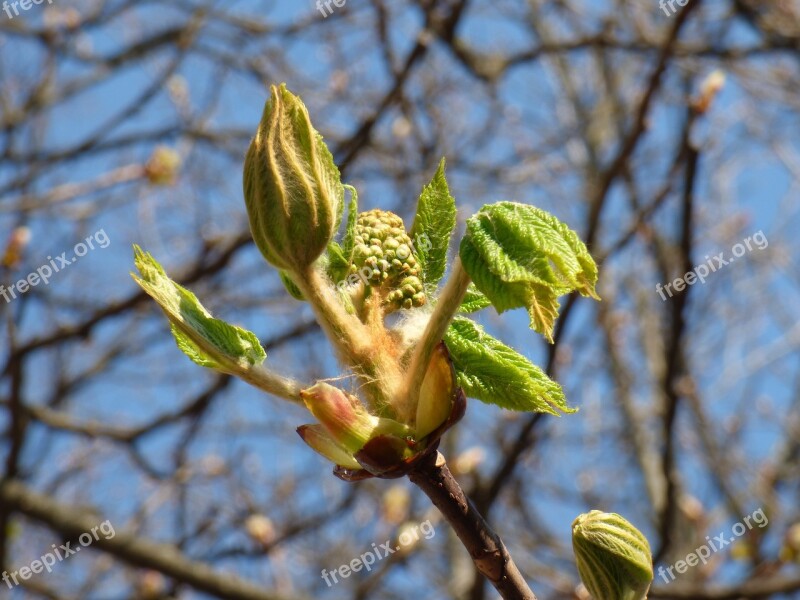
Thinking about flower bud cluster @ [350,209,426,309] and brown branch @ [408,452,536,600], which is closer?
brown branch @ [408,452,536,600]

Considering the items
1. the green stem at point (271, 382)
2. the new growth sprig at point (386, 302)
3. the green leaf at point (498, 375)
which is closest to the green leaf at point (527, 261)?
the new growth sprig at point (386, 302)

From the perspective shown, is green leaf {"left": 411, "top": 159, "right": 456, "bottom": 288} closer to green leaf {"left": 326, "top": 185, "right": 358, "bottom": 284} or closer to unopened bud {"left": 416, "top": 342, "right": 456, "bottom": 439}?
green leaf {"left": 326, "top": 185, "right": 358, "bottom": 284}

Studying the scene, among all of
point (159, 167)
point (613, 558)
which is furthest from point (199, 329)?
point (159, 167)

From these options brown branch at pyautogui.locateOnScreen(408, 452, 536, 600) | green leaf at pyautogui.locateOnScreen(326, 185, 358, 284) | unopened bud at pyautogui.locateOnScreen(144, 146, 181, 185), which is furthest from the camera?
unopened bud at pyautogui.locateOnScreen(144, 146, 181, 185)

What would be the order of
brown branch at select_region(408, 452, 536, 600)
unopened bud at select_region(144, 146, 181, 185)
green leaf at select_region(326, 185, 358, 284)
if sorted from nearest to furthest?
→ brown branch at select_region(408, 452, 536, 600) < green leaf at select_region(326, 185, 358, 284) < unopened bud at select_region(144, 146, 181, 185)

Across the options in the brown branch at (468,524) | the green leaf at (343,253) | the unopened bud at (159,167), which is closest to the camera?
the brown branch at (468,524)

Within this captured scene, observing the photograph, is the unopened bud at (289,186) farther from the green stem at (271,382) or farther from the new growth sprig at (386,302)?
the green stem at (271,382)

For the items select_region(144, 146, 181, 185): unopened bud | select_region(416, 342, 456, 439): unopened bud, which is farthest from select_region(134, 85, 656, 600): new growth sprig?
select_region(144, 146, 181, 185): unopened bud
